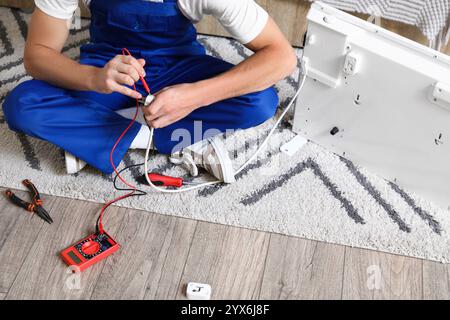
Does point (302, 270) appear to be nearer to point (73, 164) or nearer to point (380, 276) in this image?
point (380, 276)

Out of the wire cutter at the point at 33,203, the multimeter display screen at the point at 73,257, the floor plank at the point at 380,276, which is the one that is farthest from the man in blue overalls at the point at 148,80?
the floor plank at the point at 380,276

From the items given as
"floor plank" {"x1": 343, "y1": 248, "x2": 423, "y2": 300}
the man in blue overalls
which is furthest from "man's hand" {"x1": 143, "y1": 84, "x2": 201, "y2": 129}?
"floor plank" {"x1": 343, "y1": 248, "x2": 423, "y2": 300}

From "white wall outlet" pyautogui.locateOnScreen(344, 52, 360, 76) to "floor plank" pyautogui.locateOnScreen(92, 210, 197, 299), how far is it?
516mm

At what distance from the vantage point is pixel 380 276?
1293 mm

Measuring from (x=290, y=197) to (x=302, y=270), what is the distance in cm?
22

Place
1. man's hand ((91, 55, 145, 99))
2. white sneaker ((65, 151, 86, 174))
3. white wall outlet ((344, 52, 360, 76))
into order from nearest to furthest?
man's hand ((91, 55, 145, 99))
white wall outlet ((344, 52, 360, 76))
white sneaker ((65, 151, 86, 174))

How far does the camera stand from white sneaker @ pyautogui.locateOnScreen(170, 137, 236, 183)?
4.79 ft

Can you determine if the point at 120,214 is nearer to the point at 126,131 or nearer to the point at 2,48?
the point at 126,131

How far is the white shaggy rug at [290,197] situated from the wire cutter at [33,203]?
3 centimetres

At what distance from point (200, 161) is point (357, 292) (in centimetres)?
51

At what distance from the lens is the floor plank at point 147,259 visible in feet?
4.11

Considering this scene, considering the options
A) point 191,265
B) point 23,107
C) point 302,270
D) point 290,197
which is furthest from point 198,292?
point 23,107

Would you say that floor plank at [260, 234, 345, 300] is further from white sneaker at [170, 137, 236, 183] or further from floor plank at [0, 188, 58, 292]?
floor plank at [0, 188, 58, 292]

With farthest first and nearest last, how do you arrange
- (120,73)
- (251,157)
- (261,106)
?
(251,157)
(261,106)
(120,73)
